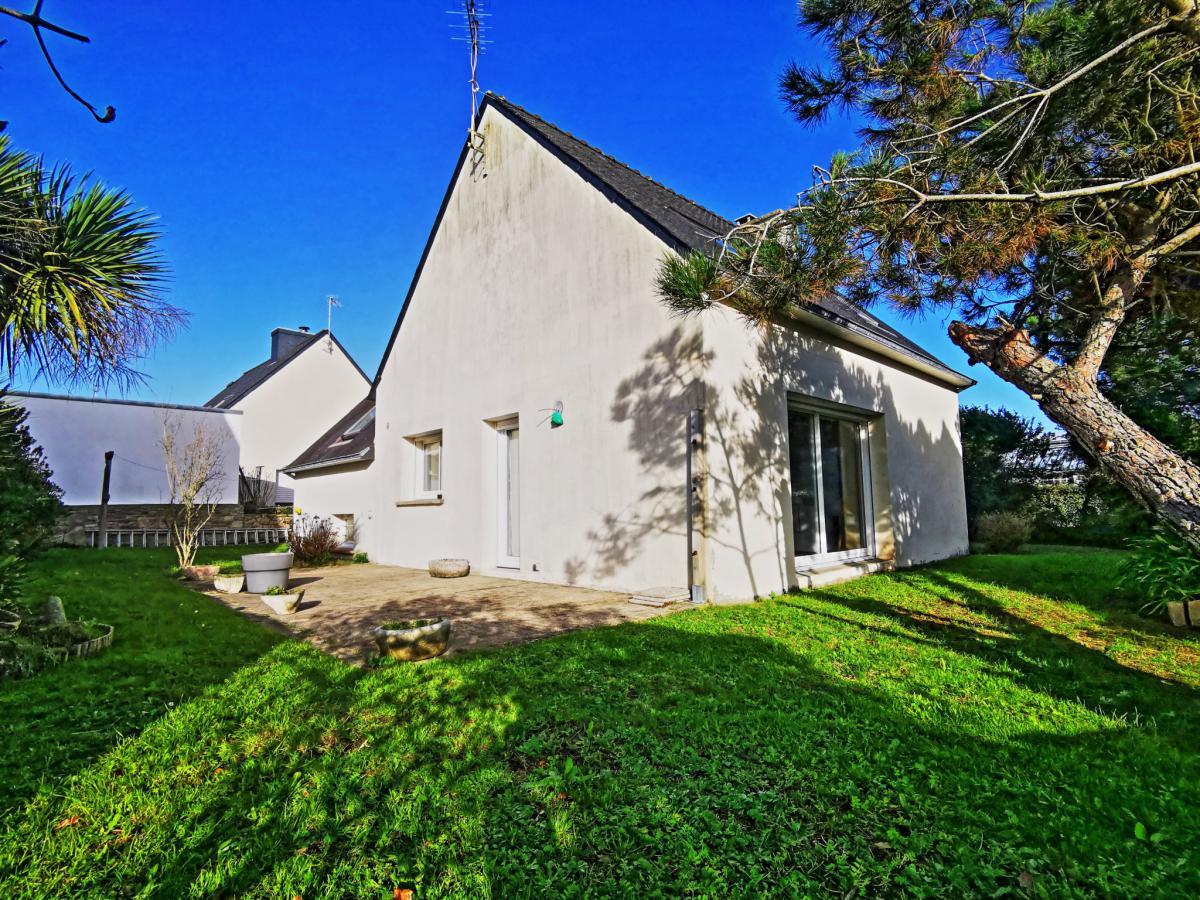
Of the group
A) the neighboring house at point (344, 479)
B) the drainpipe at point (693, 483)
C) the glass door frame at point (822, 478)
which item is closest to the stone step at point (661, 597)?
the drainpipe at point (693, 483)

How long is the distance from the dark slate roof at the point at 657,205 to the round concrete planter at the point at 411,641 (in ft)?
14.0

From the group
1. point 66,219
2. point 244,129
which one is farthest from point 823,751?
point 244,129

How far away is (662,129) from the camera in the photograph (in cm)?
974

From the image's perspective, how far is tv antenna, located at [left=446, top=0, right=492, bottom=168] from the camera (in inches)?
358

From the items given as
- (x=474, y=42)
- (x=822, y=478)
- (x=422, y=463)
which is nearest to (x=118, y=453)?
(x=422, y=463)

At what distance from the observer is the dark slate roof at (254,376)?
20961mm

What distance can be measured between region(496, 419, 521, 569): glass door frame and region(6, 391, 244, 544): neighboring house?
495 inches

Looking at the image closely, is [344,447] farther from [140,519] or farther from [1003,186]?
[1003,186]

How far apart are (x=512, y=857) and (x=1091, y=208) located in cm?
574

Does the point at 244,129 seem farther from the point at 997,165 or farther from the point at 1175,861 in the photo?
the point at 1175,861

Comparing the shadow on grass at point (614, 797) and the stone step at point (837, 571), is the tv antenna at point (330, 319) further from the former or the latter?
the shadow on grass at point (614, 797)

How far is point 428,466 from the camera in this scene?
37.6 ft

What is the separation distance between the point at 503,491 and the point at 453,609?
323 centimetres

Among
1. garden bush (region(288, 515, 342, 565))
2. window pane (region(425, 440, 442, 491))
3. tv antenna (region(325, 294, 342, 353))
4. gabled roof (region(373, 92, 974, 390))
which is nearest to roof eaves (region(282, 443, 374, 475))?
garden bush (region(288, 515, 342, 565))
